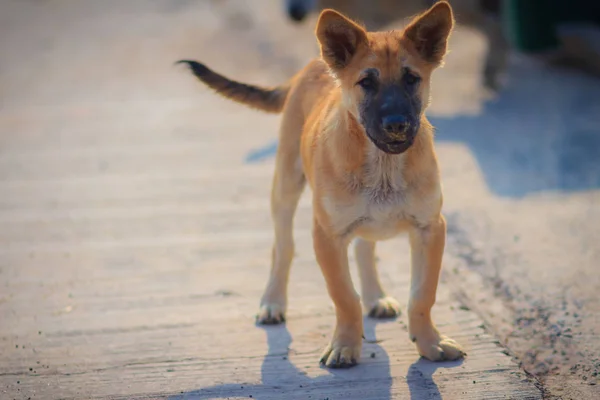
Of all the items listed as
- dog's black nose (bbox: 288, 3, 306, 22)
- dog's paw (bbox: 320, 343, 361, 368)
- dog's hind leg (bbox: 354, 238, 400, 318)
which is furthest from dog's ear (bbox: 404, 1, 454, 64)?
dog's black nose (bbox: 288, 3, 306, 22)

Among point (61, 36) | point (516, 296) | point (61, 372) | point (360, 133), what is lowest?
point (61, 36)

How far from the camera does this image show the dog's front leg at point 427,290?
4902mm

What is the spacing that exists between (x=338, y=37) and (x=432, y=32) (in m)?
0.52

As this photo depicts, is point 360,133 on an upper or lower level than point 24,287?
upper

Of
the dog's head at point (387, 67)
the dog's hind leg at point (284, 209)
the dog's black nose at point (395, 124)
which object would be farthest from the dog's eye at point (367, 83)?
the dog's hind leg at point (284, 209)

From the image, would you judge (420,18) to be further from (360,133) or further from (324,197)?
(324,197)

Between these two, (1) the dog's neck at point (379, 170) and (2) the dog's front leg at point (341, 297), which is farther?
(2) the dog's front leg at point (341, 297)

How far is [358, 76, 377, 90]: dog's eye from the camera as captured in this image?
4.70 m

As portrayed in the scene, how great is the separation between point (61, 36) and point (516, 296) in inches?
519

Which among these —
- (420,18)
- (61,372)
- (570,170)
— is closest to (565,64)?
(570,170)

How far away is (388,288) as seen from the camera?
6.16m

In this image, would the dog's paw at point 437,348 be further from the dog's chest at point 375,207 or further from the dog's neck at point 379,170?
the dog's neck at point 379,170

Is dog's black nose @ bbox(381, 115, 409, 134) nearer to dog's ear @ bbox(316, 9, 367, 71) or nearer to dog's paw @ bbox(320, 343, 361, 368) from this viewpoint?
dog's ear @ bbox(316, 9, 367, 71)

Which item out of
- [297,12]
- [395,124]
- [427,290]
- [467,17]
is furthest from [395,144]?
[297,12]
